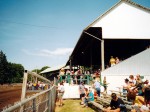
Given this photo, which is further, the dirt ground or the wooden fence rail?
the dirt ground

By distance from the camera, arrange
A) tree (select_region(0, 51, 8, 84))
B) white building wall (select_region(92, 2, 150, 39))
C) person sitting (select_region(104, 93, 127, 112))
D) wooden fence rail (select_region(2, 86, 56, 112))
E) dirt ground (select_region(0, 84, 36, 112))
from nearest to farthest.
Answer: wooden fence rail (select_region(2, 86, 56, 112)) → person sitting (select_region(104, 93, 127, 112)) → dirt ground (select_region(0, 84, 36, 112)) → white building wall (select_region(92, 2, 150, 39)) → tree (select_region(0, 51, 8, 84))

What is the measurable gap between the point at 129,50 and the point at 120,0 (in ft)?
29.3

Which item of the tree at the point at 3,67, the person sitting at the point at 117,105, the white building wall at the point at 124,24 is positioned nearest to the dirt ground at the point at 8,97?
the person sitting at the point at 117,105

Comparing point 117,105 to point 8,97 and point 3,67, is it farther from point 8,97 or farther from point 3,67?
point 3,67

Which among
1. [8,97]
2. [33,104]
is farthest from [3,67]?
[33,104]

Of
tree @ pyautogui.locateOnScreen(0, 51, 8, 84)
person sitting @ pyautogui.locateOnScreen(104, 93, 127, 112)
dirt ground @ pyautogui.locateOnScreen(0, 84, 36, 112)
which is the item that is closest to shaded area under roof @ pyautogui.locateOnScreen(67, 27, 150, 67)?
dirt ground @ pyautogui.locateOnScreen(0, 84, 36, 112)

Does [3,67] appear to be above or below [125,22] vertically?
below

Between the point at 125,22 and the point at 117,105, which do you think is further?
the point at 125,22

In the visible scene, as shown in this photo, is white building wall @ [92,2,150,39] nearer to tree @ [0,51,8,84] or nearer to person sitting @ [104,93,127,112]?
person sitting @ [104,93,127,112]

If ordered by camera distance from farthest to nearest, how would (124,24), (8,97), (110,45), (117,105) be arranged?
1. (110,45)
2. (8,97)
3. (124,24)
4. (117,105)

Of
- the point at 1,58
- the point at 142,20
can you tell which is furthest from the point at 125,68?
the point at 1,58

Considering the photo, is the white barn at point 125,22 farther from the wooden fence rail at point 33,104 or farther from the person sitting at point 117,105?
the wooden fence rail at point 33,104

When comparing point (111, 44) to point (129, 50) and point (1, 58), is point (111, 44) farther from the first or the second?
point (1, 58)

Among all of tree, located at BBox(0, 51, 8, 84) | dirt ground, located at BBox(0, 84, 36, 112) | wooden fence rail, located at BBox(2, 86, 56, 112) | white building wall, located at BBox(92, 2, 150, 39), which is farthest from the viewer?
tree, located at BBox(0, 51, 8, 84)
